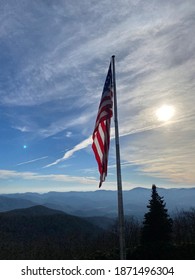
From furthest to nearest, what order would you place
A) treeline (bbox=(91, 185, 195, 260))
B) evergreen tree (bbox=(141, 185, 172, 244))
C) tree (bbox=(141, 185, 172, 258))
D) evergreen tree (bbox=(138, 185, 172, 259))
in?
evergreen tree (bbox=(141, 185, 172, 244)) < tree (bbox=(141, 185, 172, 258)) < evergreen tree (bbox=(138, 185, 172, 259)) < treeline (bbox=(91, 185, 195, 260))

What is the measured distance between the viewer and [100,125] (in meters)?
13.8

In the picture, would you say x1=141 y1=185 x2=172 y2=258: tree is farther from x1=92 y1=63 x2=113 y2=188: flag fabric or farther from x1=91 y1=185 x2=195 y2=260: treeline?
x1=92 y1=63 x2=113 y2=188: flag fabric

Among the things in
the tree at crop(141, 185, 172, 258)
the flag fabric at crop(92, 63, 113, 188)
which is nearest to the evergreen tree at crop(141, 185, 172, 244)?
the tree at crop(141, 185, 172, 258)

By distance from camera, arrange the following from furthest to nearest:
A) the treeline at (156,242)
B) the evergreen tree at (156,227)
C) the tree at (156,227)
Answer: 1. the evergreen tree at (156,227)
2. the tree at (156,227)
3. the treeline at (156,242)

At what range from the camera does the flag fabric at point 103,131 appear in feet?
42.9

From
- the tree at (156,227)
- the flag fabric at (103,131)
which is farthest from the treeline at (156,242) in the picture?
the flag fabric at (103,131)

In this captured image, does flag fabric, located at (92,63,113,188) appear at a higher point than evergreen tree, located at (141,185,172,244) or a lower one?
higher

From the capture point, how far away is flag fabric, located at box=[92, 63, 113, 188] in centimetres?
1309

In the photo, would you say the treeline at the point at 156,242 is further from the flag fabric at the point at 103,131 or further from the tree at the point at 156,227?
the flag fabric at the point at 103,131

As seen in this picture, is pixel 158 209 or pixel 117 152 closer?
pixel 117 152
